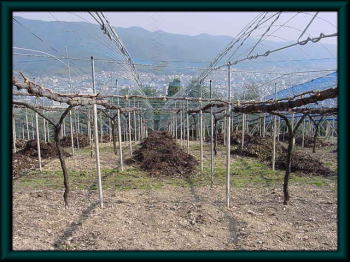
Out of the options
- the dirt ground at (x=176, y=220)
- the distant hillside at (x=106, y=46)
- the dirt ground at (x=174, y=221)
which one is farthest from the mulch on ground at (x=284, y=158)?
the distant hillside at (x=106, y=46)

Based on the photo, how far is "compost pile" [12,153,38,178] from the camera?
10198 mm

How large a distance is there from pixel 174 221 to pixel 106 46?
7871 millimetres

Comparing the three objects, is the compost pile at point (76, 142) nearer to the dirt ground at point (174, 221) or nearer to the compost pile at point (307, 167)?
the dirt ground at point (174, 221)

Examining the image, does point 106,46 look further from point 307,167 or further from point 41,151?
point 307,167

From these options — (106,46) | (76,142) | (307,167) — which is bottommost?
(307,167)

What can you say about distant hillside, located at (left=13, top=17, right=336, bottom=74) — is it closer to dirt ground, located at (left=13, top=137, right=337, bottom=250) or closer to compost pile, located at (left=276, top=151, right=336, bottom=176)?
compost pile, located at (left=276, top=151, right=336, bottom=176)

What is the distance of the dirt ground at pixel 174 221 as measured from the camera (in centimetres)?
459

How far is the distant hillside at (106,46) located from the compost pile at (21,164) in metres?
4.28

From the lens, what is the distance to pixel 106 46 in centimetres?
1104

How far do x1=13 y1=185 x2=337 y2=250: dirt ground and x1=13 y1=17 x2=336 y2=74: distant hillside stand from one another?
5.81 metres

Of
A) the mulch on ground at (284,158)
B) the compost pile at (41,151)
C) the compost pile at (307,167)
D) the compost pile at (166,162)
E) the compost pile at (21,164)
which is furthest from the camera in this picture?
the compost pile at (41,151)

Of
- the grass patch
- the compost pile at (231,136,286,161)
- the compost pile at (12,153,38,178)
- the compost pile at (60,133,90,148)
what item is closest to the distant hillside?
the compost pile at (12,153,38,178)

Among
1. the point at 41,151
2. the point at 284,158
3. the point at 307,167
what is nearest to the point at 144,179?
the point at 307,167

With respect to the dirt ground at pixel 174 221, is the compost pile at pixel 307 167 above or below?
above
